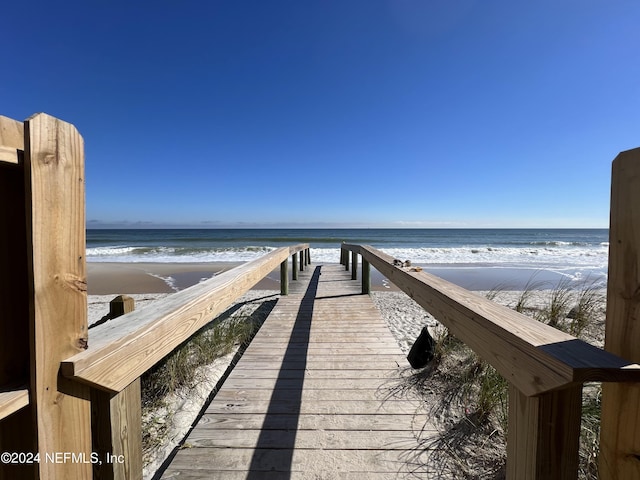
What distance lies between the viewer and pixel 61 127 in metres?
0.75

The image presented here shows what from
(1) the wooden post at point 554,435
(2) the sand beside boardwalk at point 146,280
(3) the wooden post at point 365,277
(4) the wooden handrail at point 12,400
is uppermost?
(4) the wooden handrail at point 12,400

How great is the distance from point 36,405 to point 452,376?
2.79 m

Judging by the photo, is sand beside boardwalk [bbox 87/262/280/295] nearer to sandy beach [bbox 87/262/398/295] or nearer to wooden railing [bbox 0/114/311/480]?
sandy beach [bbox 87/262/398/295]

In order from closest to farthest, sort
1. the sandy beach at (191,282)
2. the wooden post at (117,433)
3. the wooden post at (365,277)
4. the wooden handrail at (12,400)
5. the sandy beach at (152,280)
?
the wooden handrail at (12,400) → the wooden post at (117,433) → the sandy beach at (191,282) → the wooden post at (365,277) → the sandy beach at (152,280)

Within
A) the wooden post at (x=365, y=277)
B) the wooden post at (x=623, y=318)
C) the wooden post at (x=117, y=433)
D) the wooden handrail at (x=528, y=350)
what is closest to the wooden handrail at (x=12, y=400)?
the wooden post at (x=117, y=433)

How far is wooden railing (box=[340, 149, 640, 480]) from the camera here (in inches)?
26.2

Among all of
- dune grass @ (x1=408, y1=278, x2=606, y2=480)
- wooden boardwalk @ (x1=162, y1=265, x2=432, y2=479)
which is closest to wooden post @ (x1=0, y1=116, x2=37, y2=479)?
wooden boardwalk @ (x1=162, y1=265, x2=432, y2=479)

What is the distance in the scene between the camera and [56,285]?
731 mm

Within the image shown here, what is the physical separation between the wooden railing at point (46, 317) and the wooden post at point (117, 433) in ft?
0.11

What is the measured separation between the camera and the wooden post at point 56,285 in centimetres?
69

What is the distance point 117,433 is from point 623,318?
4.62 feet

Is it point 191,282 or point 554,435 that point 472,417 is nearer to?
point 554,435

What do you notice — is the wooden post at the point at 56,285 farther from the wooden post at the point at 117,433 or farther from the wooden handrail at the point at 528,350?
the wooden handrail at the point at 528,350

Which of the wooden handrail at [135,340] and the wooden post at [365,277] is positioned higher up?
the wooden handrail at [135,340]
